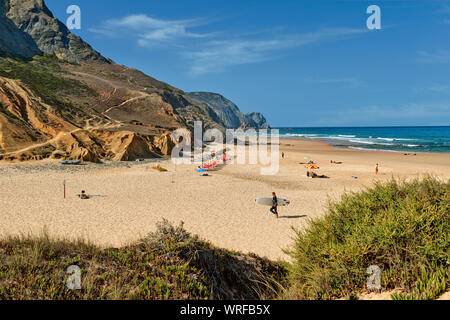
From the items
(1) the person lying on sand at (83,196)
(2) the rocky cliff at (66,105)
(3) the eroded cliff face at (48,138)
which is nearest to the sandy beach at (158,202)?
(1) the person lying on sand at (83,196)

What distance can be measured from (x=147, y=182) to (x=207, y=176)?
17.2 ft

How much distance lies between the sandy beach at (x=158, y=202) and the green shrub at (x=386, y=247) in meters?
1.00

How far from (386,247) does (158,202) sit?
12.9 metres

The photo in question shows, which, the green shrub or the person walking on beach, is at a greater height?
the green shrub

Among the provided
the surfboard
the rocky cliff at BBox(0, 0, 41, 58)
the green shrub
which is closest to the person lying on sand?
the surfboard

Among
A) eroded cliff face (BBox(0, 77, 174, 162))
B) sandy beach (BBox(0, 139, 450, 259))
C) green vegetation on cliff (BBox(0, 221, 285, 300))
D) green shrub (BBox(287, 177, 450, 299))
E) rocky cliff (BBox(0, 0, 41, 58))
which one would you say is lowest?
sandy beach (BBox(0, 139, 450, 259))

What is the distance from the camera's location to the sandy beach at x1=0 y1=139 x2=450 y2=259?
10.7m

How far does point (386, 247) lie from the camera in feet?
13.9

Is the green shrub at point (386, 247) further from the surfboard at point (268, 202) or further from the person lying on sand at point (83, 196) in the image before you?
the person lying on sand at point (83, 196)

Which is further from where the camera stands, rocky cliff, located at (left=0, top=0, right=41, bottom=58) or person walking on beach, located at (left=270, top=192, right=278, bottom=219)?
rocky cliff, located at (left=0, top=0, right=41, bottom=58)

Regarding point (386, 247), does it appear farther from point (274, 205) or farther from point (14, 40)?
point (14, 40)

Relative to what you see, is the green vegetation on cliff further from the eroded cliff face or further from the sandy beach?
the eroded cliff face

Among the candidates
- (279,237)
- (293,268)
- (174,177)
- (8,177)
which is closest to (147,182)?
(174,177)

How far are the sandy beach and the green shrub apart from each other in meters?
1.00
